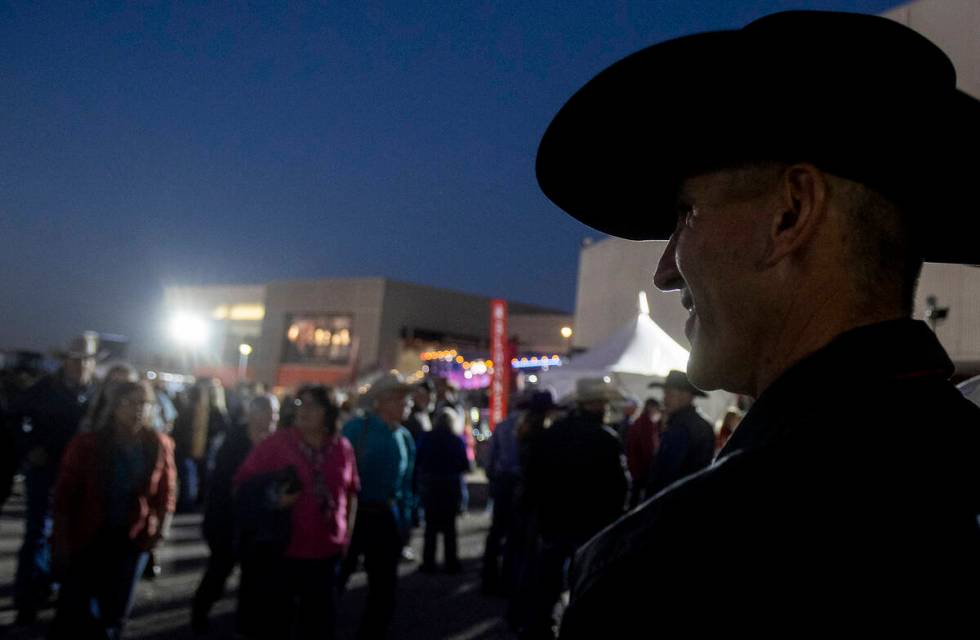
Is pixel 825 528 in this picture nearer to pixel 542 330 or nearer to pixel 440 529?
pixel 440 529

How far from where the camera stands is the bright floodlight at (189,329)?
45.7 meters

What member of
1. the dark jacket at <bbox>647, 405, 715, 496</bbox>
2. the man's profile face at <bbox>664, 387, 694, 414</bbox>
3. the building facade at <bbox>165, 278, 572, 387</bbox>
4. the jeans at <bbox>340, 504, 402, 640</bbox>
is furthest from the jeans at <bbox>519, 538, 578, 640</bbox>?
the building facade at <bbox>165, 278, 572, 387</bbox>

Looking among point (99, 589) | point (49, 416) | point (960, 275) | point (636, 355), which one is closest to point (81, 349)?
point (49, 416)

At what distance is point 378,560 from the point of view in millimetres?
5234

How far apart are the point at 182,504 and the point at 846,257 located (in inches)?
456

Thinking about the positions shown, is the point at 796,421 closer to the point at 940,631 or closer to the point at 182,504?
the point at 940,631

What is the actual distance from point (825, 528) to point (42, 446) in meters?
6.59

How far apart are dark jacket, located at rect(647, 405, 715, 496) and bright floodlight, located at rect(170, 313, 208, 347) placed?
43.7 m

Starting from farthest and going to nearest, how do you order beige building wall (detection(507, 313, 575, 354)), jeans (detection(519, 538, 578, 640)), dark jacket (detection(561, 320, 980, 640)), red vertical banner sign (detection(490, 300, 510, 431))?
1. beige building wall (detection(507, 313, 575, 354))
2. red vertical banner sign (detection(490, 300, 510, 431))
3. jeans (detection(519, 538, 578, 640))
4. dark jacket (detection(561, 320, 980, 640))

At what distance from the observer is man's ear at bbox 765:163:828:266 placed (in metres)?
0.84

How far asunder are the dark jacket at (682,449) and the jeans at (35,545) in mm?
4632

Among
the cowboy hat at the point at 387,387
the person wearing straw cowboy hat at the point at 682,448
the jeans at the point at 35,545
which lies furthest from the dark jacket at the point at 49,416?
the person wearing straw cowboy hat at the point at 682,448

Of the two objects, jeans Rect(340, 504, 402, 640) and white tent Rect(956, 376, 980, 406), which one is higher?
white tent Rect(956, 376, 980, 406)

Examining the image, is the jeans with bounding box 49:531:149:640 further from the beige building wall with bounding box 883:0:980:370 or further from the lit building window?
the lit building window
